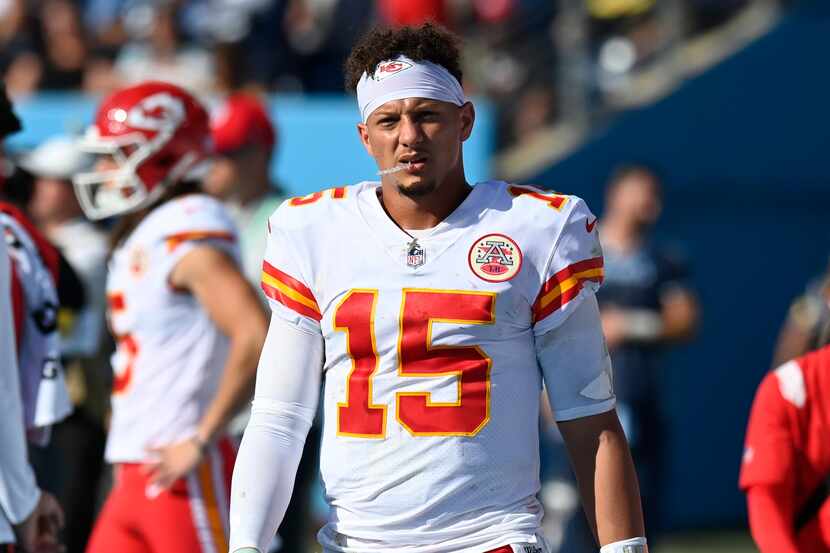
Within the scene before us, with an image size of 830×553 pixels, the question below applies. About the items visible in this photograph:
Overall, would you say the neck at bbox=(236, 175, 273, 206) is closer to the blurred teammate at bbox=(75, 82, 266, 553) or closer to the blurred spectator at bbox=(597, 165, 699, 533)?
the blurred teammate at bbox=(75, 82, 266, 553)

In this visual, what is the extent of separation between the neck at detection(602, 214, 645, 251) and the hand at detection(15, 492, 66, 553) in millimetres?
4062

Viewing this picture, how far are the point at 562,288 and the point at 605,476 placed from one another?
420 millimetres

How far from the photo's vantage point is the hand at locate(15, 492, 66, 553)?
14.8 feet

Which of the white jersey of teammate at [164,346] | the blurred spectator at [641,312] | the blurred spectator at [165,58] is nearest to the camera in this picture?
the white jersey of teammate at [164,346]

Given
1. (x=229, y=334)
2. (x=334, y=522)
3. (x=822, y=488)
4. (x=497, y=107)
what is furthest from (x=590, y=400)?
(x=497, y=107)

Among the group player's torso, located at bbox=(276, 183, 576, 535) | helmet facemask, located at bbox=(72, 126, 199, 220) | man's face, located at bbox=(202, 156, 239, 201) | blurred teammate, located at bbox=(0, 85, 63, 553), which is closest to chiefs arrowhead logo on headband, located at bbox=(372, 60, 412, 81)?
player's torso, located at bbox=(276, 183, 576, 535)

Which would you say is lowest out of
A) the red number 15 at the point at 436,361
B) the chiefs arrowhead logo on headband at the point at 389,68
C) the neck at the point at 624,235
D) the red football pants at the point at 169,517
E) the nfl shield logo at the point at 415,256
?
the red football pants at the point at 169,517

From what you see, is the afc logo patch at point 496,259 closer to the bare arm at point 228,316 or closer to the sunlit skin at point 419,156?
the sunlit skin at point 419,156

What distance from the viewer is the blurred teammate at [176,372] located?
4879 millimetres

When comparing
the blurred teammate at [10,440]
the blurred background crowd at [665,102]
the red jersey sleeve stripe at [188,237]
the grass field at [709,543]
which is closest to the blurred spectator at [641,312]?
the grass field at [709,543]

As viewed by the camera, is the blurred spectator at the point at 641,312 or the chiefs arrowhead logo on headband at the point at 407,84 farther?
the blurred spectator at the point at 641,312

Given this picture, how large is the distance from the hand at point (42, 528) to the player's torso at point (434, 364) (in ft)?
4.09

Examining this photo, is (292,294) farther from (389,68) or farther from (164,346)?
(164,346)

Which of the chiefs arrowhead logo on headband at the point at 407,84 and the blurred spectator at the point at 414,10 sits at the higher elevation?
the blurred spectator at the point at 414,10
